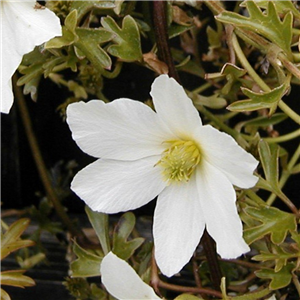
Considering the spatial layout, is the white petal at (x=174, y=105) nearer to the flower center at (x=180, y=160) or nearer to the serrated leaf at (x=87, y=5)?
the flower center at (x=180, y=160)

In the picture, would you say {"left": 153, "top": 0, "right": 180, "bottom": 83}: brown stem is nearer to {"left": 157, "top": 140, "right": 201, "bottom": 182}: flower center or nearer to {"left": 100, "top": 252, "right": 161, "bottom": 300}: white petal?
{"left": 157, "top": 140, "right": 201, "bottom": 182}: flower center

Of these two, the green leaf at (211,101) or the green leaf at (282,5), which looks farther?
the green leaf at (211,101)

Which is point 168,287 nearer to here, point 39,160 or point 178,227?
point 178,227

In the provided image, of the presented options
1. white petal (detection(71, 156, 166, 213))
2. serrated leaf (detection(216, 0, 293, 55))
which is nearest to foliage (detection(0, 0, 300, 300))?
serrated leaf (detection(216, 0, 293, 55))

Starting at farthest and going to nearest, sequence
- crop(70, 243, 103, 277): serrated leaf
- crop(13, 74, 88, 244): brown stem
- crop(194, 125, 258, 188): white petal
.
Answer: crop(13, 74, 88, 244): brown stem < crop(70, 243, 103, 277): serrated leaf < crop(194, 125, 258, 188): white petal

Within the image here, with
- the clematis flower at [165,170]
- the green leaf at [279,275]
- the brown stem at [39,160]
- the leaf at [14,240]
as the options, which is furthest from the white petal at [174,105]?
the brown stem at [39,160]

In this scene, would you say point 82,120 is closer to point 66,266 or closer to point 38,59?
point 38,59

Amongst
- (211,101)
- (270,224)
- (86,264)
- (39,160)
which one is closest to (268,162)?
(270,224)
